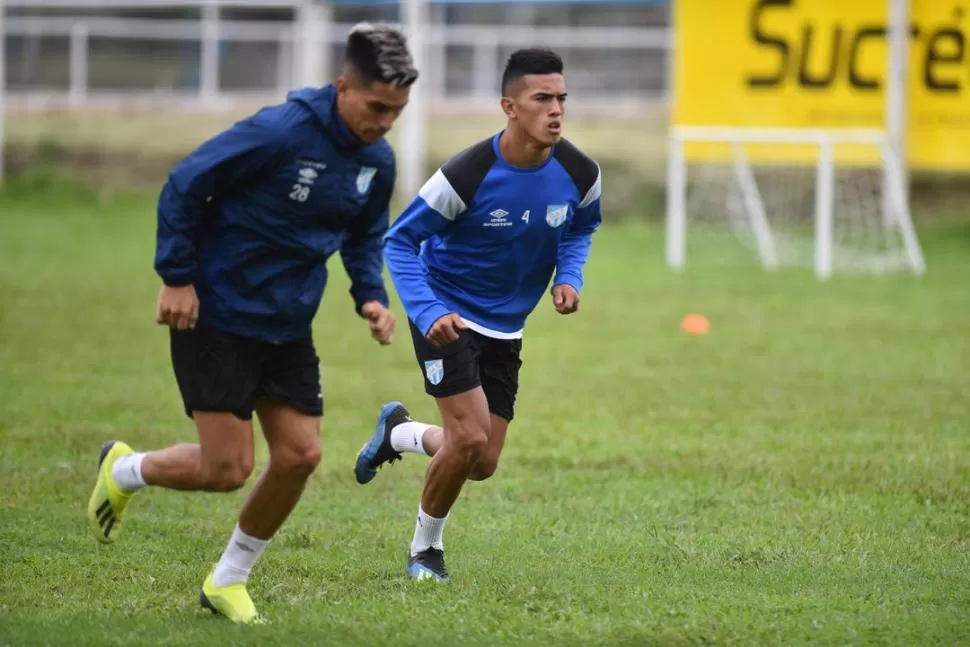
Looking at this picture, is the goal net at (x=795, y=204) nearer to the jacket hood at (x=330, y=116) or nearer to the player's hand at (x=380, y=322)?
the player's hand at (x=380, y=322)

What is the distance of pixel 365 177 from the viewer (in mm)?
5949

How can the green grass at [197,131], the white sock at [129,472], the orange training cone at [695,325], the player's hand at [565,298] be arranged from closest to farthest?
the white sock at [129,472] → the player's hand at [565,298] → the orange training cone at [695,325] → the green grass at [197,131]

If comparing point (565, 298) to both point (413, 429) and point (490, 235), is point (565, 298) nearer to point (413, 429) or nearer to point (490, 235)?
point (490, 235)

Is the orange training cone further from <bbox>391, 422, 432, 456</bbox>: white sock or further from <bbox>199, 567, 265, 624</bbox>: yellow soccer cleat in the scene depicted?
<bbox>199, 567, 265, 624</bbox>: yellow soccer cleat

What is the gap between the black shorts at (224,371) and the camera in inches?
226

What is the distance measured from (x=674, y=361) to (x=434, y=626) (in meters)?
7.77

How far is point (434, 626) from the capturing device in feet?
18.2

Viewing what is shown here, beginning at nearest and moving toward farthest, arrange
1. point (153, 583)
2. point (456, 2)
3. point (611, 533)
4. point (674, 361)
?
point (153, 583) < point (611, 533) < point (674, 361) < point (456, 2)

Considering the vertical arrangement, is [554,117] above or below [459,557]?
above

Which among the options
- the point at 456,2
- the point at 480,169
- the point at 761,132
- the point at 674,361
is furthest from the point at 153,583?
the point at 456,2

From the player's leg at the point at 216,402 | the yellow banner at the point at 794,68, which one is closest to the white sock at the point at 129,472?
the player's leg at the point at 216,402

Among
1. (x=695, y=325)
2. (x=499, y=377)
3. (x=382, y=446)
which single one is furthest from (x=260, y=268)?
(x=695, y=325)

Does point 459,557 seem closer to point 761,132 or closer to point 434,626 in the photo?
point 434,626

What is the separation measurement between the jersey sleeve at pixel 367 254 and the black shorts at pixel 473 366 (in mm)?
231
